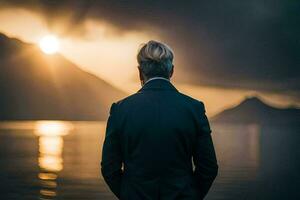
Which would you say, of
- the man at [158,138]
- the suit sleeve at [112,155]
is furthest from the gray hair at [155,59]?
the suit sleeve at [112,155]

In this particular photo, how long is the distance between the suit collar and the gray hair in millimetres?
38

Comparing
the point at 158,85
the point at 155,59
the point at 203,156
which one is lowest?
the point at 203,156

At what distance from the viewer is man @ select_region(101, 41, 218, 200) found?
3355 mm

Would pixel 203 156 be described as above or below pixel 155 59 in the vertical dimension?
below

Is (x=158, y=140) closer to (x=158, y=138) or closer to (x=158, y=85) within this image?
(x=158, y=138)

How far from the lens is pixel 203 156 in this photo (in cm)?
→ 347

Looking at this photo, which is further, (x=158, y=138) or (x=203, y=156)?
(x=203, y=156)

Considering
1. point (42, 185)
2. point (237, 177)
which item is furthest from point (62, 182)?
point (237, 177)

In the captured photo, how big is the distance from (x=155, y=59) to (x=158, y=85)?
0.14 metres

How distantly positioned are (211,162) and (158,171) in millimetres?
331

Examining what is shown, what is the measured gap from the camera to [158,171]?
Result: 3.36 metres

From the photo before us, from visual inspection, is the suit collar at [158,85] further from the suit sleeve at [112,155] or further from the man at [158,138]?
the suit sleeve at [112,155]

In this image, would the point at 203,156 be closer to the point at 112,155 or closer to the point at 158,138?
the point at 158,138

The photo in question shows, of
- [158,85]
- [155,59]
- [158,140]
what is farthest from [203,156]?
[155,59]
